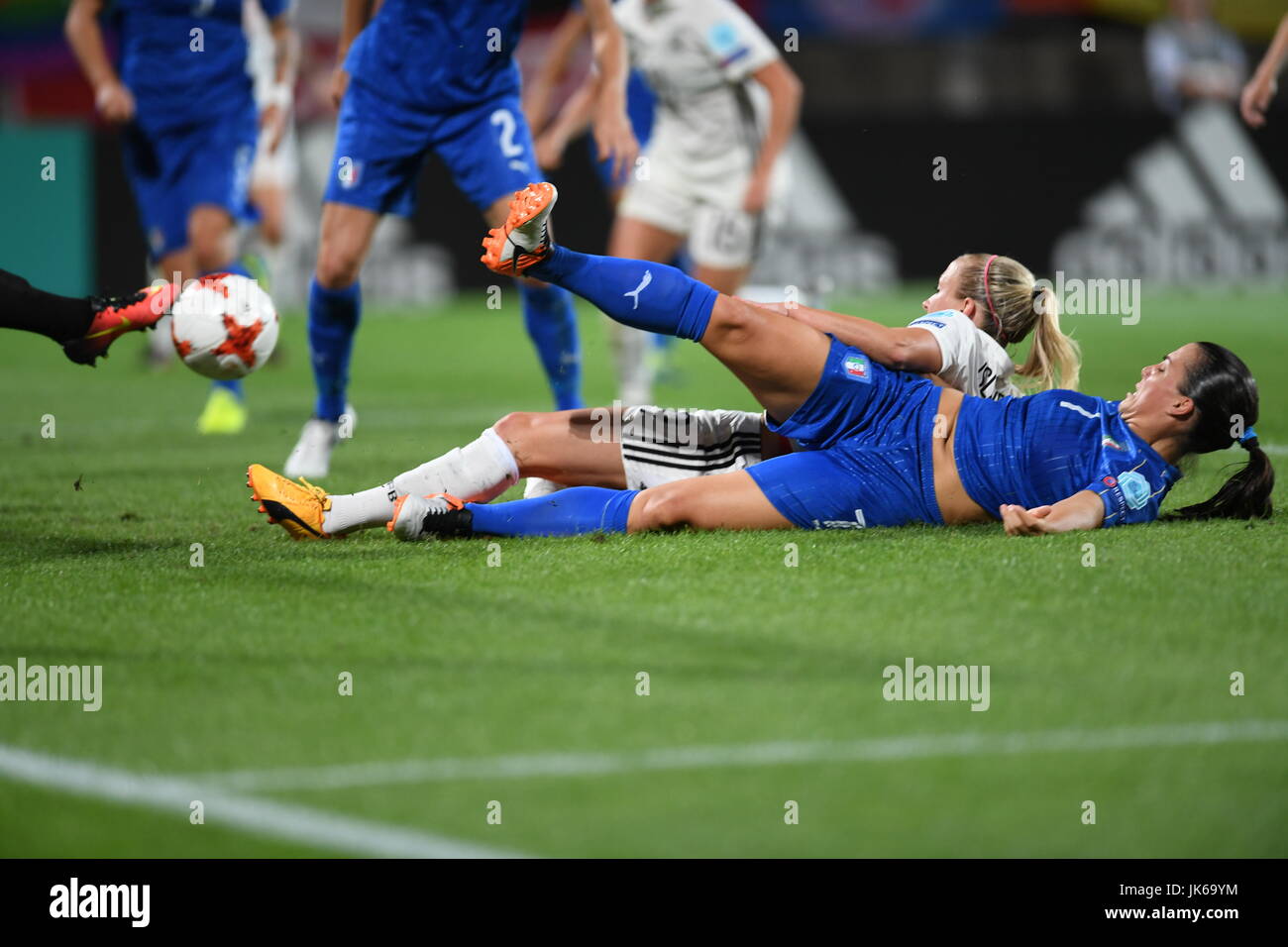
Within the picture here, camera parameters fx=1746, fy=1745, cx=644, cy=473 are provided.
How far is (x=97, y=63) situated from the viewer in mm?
8906

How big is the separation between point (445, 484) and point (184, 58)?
5.23 metres

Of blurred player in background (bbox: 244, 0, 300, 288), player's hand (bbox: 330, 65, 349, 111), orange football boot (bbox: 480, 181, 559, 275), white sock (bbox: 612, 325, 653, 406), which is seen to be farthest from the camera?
white sock (bbox: 612, 325, 653, 406)

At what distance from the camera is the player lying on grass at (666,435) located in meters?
4.91

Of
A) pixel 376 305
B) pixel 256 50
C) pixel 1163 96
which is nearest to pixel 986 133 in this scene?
pixel 1163 96

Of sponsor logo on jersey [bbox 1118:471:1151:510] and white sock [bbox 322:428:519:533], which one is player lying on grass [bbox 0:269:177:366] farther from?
sponsor logo on jersey [bbox 1118:471:1151:510]

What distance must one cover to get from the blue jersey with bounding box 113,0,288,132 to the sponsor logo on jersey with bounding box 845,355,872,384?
5551mm

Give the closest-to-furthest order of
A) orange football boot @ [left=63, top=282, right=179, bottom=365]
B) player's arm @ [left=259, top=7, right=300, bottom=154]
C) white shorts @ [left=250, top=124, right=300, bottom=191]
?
orange football boot @ [left=63, top=282, right=179, bottom=365]
player's arm @ [left=259, top=7, right=300, bottom=154]
white shorts @ [left=250, top=124, right=300, bottom=191]

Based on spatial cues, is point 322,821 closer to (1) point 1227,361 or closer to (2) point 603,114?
(1) point 1227,361

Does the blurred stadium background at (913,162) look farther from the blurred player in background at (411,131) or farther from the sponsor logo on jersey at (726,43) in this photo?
the blurred player in background at (411,131)

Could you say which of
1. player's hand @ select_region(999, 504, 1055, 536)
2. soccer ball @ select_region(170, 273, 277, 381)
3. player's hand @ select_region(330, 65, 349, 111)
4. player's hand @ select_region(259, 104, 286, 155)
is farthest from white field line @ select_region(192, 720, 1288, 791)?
player's hand @ select_region(259, 104, 286, 155)

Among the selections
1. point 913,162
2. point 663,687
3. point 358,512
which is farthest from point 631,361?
point 913,162

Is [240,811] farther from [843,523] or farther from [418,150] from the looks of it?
[418,150]

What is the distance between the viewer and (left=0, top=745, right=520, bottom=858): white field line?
2.53 m

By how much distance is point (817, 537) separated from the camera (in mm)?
4805
